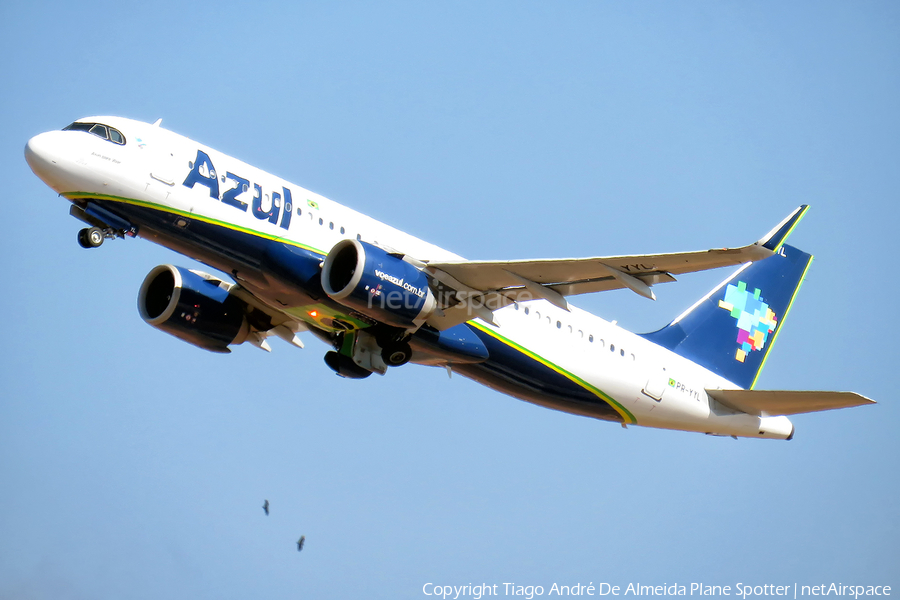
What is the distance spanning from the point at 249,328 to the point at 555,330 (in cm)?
913

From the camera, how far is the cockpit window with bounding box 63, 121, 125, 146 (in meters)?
22.7

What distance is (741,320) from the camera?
33062mm

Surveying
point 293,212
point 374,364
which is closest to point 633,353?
point 374,364

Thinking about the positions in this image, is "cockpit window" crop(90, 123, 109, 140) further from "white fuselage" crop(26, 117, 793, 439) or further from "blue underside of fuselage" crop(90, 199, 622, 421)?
"blue underside of fuselage" crop(90, 199, 622, 421)

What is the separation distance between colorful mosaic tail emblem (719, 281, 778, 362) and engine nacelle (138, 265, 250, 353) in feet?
52.6

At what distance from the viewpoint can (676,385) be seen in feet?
95.8

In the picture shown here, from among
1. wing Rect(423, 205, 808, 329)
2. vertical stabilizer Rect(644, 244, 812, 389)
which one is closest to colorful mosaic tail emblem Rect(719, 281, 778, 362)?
vertical stabilizer Rect(644, 244, 812, 389)

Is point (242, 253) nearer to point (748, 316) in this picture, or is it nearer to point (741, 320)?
point (741, 320)

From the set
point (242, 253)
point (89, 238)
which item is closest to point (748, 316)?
point (242, 253)

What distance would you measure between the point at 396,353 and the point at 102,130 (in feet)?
29.4

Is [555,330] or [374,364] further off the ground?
[555,330]

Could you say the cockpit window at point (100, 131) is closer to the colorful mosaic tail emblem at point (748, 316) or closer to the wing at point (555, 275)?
the wing at point (555, 275)

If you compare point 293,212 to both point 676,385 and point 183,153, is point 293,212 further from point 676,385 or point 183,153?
point 676,385

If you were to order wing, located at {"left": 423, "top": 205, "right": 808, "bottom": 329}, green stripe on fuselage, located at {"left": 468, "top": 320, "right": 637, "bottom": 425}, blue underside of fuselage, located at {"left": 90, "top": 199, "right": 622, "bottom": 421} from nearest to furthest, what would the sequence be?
A: wing, located at {"left": 423, "top": 205, "right": 808, "bottom": 329}, blue underside of fuselage, located at {"left": 90, "top": 199, "right": 622, "bottom": 421}, green stripe on fuselage, located at {"left": 468, "top": 320, "right": 637, "bottom": 425}
